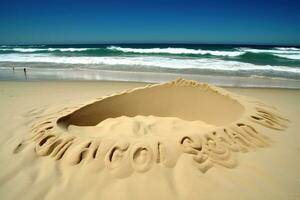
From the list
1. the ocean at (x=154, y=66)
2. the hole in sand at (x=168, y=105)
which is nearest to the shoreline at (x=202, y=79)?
the ocean at (x=154, y=66)

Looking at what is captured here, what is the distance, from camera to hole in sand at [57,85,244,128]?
3652 millimetres

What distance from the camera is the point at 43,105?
4906 millimetres

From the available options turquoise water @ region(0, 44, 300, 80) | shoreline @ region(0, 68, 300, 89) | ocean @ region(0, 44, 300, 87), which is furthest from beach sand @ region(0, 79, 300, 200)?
turquoise water @ region(0, 44, 300, 80)

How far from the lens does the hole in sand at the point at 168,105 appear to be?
3652 millimetres

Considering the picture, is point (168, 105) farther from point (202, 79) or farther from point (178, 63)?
point (178, 63)

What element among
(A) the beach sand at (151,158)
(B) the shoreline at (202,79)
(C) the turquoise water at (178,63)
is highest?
(A) the beach sand at (151,158)

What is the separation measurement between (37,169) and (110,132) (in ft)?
3.33

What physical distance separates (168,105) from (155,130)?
35.2 inches

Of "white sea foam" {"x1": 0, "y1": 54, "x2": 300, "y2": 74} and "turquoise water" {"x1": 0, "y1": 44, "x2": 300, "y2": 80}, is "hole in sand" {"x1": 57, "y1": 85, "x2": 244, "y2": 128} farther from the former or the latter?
"white sea foam" {"x1": 0, "y1": 54, "x2": 300, "y2": 74}

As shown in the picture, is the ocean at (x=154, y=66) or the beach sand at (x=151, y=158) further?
the ocean at (x=154, y=66)

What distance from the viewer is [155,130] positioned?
11.0 feet

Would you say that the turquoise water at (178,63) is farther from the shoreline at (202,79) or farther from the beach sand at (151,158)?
the beach sand at (151,158)

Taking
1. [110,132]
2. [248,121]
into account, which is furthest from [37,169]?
[248,121]

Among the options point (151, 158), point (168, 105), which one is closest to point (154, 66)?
point (168, 105)
